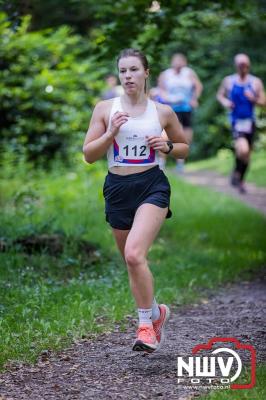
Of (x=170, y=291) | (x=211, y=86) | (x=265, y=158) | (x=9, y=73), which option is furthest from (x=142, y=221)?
(x=211, y=86)

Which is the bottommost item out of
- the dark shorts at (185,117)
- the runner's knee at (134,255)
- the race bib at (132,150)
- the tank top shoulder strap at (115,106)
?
the dark shorts at (185,117)

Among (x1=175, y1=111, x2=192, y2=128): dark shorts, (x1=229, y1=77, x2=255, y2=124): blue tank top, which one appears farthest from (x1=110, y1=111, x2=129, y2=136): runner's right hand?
(x1=175, y1=111, x2=192, y2=128): dark shorts

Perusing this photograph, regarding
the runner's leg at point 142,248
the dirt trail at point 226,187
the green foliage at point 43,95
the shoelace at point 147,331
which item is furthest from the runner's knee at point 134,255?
the dirt trail at point 226,187

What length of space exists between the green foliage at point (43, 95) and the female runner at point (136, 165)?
576 centimetres

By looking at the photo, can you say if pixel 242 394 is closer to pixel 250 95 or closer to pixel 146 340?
pixel 146 340

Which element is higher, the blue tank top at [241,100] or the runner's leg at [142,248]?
the runner's leg at [142,248]

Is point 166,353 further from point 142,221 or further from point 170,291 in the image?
point 170,291

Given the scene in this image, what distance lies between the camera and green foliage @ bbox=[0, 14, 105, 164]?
39.8ft

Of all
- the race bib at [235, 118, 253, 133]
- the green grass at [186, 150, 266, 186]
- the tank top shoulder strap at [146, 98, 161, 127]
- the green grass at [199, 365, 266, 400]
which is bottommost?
the green grass at [186, 150, 266, 186]

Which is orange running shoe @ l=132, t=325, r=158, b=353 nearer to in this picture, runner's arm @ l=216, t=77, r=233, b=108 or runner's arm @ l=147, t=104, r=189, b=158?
runner's arm @ l=147, t=104, r=189, b=158

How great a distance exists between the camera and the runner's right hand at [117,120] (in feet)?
17.4

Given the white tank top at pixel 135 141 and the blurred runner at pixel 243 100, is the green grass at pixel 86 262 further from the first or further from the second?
the white tank top at pixel 135 141

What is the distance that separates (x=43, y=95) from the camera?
13.4 meters

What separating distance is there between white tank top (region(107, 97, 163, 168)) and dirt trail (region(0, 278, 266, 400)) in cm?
136
